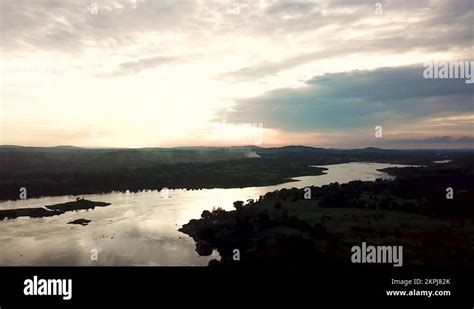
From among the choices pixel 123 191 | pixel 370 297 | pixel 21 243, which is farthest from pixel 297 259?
pixel 123 191

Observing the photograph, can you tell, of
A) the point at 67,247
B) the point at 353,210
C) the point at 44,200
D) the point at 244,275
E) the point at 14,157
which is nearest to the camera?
the point at 244,275

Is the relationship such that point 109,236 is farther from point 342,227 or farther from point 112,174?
point 112,174

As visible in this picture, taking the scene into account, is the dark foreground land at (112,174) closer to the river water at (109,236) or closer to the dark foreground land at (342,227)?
the river water at (109,236)

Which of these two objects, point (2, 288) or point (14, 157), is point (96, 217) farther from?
point (14, 157)

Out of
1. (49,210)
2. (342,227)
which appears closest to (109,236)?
(49,210)

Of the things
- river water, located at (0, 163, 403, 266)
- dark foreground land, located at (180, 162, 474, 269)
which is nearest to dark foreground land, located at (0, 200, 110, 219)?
river water, located at (0, 163, 403, 266)

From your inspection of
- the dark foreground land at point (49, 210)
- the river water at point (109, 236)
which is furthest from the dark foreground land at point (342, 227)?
the dark foreground land at point (49, 210)
